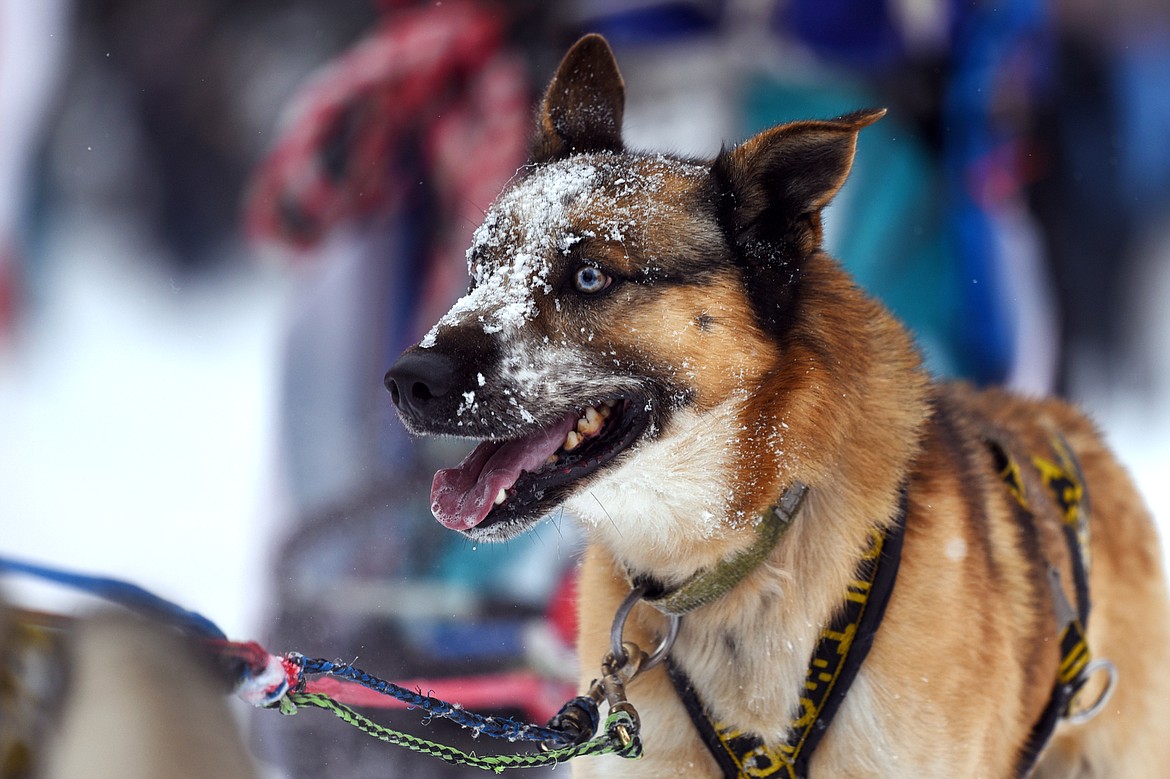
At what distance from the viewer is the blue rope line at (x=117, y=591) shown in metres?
0.74

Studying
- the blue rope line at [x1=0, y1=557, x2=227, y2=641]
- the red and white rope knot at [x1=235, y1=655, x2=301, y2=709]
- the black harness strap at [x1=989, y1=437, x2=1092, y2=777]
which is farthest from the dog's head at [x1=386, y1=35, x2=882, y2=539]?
the blue rope line at [x1=0, y1=557, x2=227, y2=641]

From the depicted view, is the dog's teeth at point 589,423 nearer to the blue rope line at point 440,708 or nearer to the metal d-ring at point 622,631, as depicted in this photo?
the metal d-ring at point 622,631

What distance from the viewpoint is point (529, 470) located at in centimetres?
180

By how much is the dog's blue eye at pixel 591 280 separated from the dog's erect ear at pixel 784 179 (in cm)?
30

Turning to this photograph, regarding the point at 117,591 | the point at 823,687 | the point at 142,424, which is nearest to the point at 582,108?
the point at 823,687

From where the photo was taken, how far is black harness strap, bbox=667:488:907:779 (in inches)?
68.2

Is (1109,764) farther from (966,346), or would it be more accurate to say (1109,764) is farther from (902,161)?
(902,161)

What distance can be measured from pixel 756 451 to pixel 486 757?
0.74 metres

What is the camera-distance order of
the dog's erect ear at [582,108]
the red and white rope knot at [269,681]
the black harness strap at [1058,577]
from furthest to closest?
the dog's erect ear at [582,108], the black harness strap at [1058,577], the red and white rope knot at [269,681]

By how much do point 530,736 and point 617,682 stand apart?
207 millimetres

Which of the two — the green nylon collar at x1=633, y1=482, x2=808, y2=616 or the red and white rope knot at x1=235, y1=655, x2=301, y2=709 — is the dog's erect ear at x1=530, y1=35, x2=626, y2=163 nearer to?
the green nylon collar at x1=633, y1=482, x2=808, y2=616

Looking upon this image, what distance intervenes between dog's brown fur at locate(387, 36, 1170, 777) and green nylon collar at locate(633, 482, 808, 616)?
0.02 m

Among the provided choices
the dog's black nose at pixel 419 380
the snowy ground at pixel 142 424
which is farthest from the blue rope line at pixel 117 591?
the snowy ground at pixel 142 424

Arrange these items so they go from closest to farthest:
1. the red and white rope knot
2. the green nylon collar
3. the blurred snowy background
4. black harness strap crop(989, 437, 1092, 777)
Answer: the red and white rope knot
the green nylon collar
black harness strap crop(989, 437, 1092, 777)
the blurred snowy background
